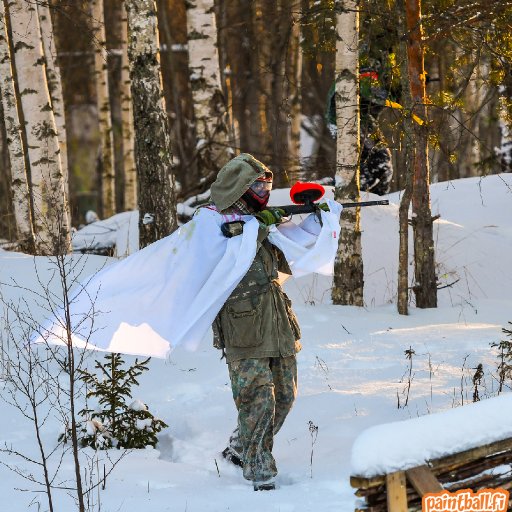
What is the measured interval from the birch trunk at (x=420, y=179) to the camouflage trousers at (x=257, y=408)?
415cm

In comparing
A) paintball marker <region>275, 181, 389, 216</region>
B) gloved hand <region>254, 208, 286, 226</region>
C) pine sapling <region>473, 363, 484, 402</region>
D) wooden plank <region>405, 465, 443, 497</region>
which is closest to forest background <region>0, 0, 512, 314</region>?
gloved hand <region>254, 208, 286, 226</region>

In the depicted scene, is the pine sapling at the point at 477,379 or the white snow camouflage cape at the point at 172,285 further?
the pine sapling at the point at 477,379

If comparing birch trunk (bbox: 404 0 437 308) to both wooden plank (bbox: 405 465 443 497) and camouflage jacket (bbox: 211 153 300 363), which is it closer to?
camouflage jacket (bbox: 211 153 300 363)

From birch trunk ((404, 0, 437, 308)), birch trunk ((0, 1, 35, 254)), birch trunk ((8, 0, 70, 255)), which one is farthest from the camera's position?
birch trunk ((0, 1, 35, 254))

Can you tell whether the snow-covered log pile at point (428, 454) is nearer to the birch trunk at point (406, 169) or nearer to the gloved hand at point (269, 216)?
the gloved hand at point (269, 216)

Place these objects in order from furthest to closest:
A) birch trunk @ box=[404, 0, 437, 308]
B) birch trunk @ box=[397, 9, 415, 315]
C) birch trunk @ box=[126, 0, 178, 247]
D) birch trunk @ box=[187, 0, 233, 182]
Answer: birch trunk @ box=[187, 0, 233, 182] → birch trunk @ box=[404, 0, 437, 308] → birch trunk @ box=[126, 0, 178, 247] → birch trunk @ box=[397, 9, 415, 315]

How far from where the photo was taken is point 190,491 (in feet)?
17.0

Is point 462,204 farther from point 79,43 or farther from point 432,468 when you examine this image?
point 79,43

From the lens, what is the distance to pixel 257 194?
5.34 metres

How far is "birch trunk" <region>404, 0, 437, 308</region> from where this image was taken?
8845 mm

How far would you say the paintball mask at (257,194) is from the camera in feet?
17.5

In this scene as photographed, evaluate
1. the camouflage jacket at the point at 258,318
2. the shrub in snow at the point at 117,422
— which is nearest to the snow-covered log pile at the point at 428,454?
the camouflage jacket at the point at 258,318

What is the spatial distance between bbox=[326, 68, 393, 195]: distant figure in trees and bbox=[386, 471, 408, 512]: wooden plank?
18.1 feet

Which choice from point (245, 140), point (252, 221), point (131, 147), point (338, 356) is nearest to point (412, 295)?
point (338, 356)
